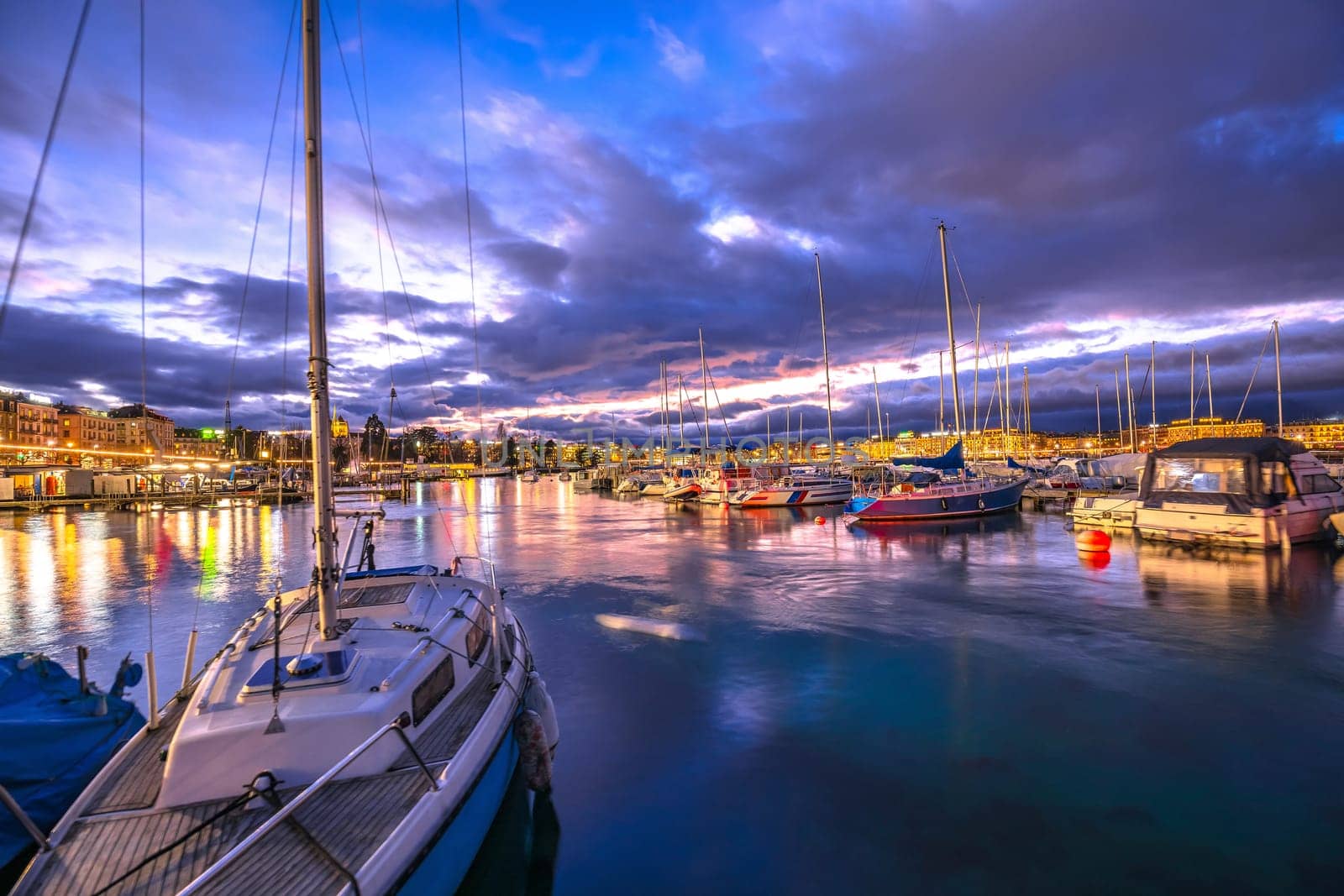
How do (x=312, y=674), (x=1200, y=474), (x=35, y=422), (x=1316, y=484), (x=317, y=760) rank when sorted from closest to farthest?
(x=317, y=760) → (x=312, y=674) → (x=1200, y=474) → (x=1316, y=484) → (x=35, y=422)

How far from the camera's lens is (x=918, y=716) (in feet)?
27.4

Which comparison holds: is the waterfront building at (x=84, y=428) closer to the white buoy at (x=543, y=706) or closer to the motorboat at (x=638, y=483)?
the motorboat at (x=638, y=483)

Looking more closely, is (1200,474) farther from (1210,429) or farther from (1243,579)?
(1210,429)

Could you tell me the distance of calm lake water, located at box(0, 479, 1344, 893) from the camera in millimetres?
5508

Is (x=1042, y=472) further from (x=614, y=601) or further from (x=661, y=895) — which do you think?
(x=661, y=895)

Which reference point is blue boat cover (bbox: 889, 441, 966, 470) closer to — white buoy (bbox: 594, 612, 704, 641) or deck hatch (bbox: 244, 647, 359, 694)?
white buoy (bbox: 594, 612, 704, 641)

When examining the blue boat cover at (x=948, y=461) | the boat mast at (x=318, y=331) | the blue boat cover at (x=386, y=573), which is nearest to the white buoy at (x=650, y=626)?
the blue boat cover at (x=386, y=573)

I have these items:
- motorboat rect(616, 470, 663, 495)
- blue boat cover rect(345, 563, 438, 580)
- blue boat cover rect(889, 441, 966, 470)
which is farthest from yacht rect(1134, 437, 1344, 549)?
motorboat rect(616, 470, 663, 495)

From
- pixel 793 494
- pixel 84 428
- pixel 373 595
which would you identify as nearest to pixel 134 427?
pixel 84 428

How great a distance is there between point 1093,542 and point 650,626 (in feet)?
56.1

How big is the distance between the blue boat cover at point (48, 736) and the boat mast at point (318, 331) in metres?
2.29

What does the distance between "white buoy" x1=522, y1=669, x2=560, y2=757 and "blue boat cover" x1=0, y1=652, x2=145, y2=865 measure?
4002mm

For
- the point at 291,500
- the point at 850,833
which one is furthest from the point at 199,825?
the point at 291,500

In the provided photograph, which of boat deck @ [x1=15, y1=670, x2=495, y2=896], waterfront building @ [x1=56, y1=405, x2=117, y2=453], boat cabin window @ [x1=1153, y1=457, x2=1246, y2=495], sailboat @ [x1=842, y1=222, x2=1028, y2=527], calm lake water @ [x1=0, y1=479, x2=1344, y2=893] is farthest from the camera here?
waterfront building @ [x1=56, y1=405, x2=117, y2=453]
